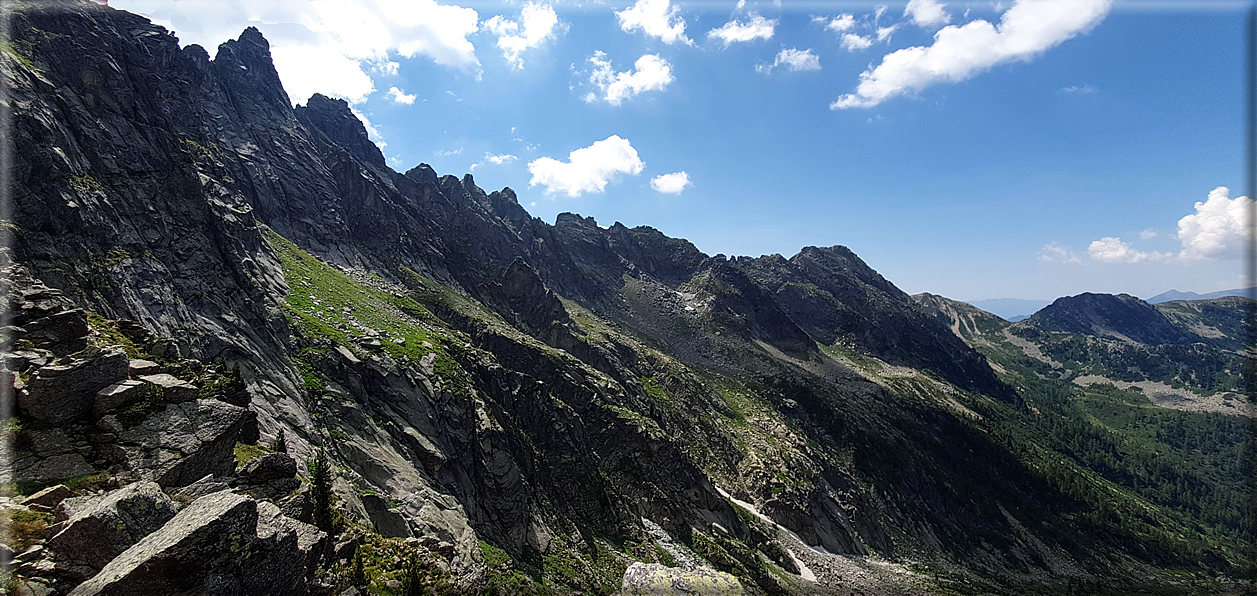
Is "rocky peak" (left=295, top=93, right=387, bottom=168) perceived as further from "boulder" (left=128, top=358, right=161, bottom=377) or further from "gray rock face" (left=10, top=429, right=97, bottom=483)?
"gray rock face" (left=10, top=429, right=97, bottom=483)

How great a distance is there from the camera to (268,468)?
20.1 metres

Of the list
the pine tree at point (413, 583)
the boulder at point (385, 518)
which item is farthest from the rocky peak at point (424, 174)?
the pine tree at point (413, 583)

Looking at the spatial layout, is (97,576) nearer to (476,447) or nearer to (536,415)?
(476,447)

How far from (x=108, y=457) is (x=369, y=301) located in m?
71.1

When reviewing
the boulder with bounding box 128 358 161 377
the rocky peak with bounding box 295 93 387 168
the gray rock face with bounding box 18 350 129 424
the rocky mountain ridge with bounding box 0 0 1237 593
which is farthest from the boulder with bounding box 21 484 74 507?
the rocky peak with bounding box 295 93 387 168

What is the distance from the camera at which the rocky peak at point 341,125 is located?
6465 inches

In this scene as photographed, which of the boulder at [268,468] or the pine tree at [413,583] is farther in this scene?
the pine tree at [413,583]

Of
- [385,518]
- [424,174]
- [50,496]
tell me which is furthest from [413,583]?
[424,174]

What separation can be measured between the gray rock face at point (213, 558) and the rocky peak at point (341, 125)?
176182 millimetres

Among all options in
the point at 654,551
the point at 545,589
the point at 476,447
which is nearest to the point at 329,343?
the point at 476,447

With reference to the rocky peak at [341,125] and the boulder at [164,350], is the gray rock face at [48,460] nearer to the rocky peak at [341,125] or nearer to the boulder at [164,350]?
the boulder at [164,350]

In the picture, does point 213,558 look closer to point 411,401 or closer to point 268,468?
point 268,468

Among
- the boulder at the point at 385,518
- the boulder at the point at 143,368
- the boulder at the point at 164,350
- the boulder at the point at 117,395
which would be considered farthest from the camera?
the boulder at the point at 385,518

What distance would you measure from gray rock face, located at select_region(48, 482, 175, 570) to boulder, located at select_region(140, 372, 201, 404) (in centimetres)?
624
